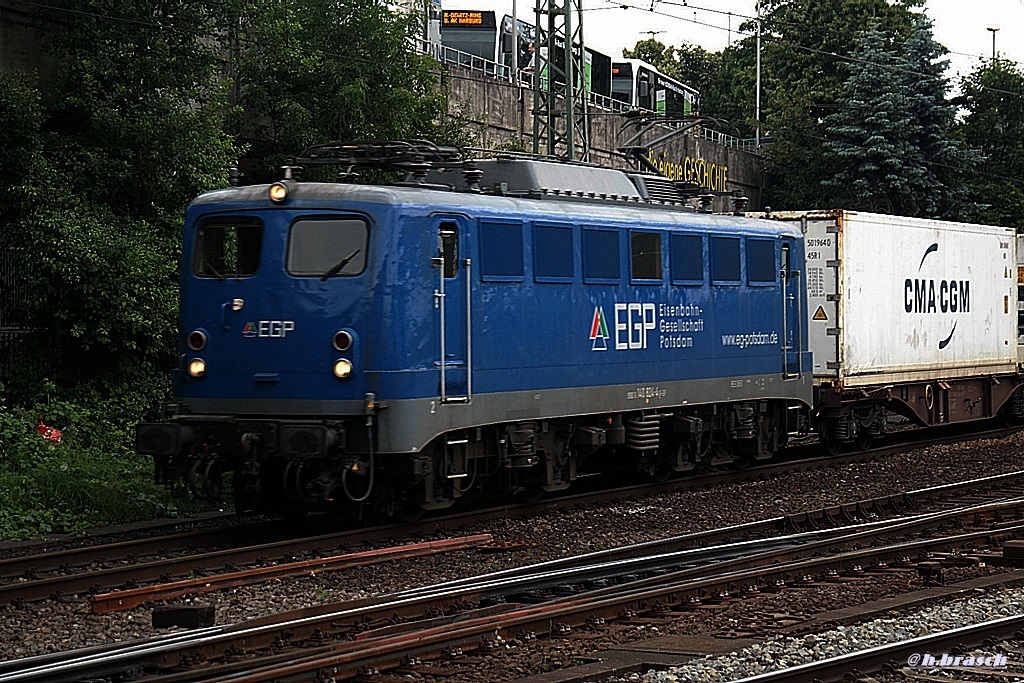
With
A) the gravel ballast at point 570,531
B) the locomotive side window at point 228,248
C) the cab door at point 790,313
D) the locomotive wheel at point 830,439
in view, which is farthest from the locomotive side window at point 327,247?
the locomotive wheel at point 830,439

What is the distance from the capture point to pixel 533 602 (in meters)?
10.5

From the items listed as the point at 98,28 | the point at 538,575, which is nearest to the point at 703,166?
the point at 98,28

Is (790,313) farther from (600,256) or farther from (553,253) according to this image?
(553,253)

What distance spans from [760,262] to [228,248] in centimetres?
735

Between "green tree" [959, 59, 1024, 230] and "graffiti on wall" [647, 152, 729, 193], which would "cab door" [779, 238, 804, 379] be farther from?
"green tree" [959, 59, 1024, 230]

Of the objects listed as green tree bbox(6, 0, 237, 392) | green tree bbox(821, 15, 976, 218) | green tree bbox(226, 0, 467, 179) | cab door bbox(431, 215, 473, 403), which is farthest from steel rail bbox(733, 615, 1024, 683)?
green tree bbox(821, 15, 976, 218)

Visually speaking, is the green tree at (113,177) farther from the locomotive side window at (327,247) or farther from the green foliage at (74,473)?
the locomotive side window at (327,247)

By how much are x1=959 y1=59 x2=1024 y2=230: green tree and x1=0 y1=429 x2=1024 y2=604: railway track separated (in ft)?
120

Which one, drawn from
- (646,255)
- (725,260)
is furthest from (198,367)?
(725,260)

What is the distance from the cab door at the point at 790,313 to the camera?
19406mm

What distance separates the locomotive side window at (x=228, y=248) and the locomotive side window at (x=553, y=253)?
288 centimetres

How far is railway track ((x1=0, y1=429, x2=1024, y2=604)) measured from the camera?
1120 cm

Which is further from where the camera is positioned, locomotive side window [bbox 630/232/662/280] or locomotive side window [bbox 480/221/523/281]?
locomotive side window [bbox 630/232/662/280]

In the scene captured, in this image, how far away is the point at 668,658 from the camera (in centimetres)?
873
